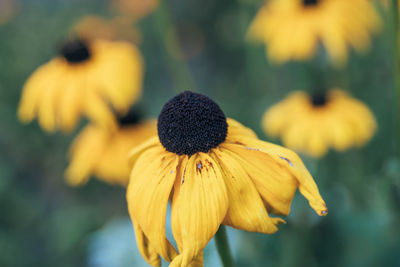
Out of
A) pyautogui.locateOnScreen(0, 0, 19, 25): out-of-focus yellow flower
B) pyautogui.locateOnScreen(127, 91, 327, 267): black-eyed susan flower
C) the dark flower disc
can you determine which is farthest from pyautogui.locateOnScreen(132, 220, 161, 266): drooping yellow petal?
pyautogui.locateOnScreen(0, 0, 19, 25): out-of-focus yellow flower

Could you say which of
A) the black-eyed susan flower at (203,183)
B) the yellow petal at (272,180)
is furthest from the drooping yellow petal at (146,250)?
the yellow petal at (272,180)

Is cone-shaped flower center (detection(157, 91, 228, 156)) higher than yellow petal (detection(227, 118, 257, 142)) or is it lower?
higher

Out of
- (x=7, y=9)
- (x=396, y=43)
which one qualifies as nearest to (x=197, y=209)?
(x=396, y=43)

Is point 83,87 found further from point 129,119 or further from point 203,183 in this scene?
point 203,183

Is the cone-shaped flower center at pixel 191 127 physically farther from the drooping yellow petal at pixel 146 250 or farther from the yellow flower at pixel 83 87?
the yellow flower at pixel 83 87

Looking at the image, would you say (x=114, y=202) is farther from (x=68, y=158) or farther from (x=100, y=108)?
(x=100, y=108)

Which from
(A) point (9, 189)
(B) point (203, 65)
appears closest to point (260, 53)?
(B) point (203, 65)

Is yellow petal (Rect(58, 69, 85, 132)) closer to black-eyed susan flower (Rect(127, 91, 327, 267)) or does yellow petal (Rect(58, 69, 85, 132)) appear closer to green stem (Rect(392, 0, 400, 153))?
black-eyed susan flower (Rect(127, 91, 327, 267))
